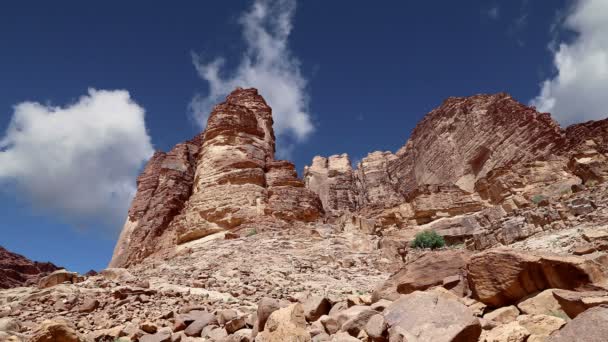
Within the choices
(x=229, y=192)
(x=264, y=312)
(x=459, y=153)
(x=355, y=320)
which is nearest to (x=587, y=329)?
(x=355, y=320)

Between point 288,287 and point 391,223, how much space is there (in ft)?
83.2

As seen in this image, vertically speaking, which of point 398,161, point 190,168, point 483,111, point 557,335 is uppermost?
point 398,161

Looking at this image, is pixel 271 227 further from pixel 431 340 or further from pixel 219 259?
pixel 431 340

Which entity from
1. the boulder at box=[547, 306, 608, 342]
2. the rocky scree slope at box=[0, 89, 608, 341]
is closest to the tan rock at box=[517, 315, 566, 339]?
the rocky scree slope at box=[0, 89, 608, 341]

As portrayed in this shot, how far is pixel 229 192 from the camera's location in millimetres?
34250

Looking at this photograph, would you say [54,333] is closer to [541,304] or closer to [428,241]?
[541,304]

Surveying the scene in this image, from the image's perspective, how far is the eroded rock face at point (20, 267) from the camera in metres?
57.2

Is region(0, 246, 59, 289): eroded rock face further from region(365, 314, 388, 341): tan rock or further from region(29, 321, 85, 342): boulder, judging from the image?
region(365, 314, 388, 341): tan rock

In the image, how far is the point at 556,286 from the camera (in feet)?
16.5

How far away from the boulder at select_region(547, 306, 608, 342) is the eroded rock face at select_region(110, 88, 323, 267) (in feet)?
90.2

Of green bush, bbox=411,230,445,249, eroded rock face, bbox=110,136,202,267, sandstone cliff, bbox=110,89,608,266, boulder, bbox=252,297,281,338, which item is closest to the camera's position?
boulder, bbox=252,297,281,338

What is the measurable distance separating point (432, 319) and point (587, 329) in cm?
155

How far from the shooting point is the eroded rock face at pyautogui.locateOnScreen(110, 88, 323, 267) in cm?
3288

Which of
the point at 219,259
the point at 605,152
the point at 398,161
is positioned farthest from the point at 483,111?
the point at 219,259
